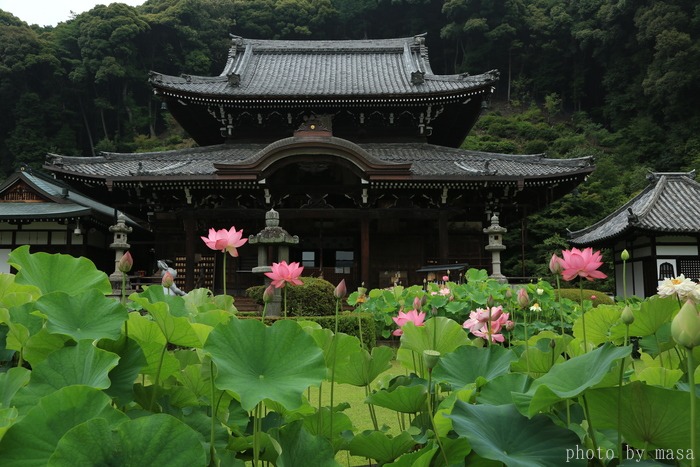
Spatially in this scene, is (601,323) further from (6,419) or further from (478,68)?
(478,68)

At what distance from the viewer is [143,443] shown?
68 cm

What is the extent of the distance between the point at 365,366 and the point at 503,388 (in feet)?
1.50

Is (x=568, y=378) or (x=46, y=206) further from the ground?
(x=46, y=206)

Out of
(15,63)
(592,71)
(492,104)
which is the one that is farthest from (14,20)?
(592,71)

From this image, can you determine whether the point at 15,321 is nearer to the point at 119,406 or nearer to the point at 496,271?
the point at 119,406

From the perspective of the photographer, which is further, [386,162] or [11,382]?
[386,162]

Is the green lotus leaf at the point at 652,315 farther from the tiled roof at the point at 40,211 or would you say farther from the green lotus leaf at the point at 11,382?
the tiled roof at the point at 40,211

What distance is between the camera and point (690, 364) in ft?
2.28

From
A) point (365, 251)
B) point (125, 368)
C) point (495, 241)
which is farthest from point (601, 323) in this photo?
point (365, 251)

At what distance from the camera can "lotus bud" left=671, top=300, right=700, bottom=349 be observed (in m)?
0.74

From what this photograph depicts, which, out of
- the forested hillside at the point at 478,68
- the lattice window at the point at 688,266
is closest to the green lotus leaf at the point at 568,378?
the lattice window at the point at 688,266

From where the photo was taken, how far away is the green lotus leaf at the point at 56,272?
1332 millimetres

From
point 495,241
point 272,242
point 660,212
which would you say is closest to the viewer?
point 272,242

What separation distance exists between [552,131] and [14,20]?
38166mm
